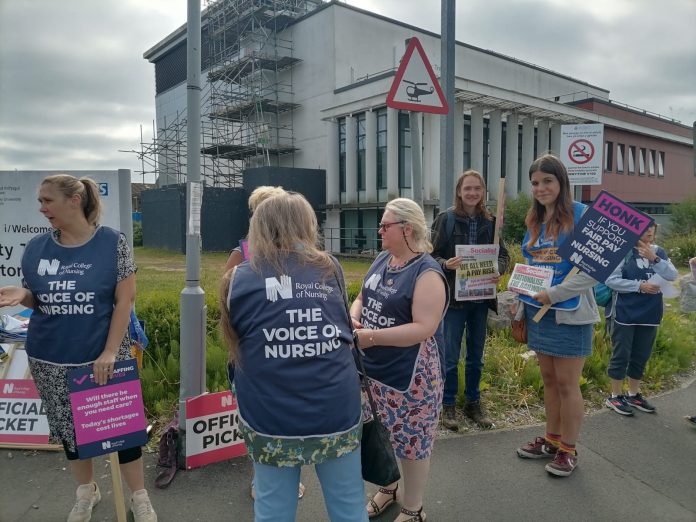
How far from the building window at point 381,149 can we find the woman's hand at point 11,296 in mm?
23500

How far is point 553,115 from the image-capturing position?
1167 inches

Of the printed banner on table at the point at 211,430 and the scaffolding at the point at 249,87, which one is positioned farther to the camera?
the scaffolding at the point at 249,87

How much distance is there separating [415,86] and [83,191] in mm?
2859

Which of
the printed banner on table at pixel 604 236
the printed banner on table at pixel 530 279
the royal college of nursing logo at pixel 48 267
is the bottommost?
the printed banner on table at pixel 530 279

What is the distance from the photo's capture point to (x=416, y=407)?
9.23ft

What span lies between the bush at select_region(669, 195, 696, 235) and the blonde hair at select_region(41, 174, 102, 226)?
24758 millimetres

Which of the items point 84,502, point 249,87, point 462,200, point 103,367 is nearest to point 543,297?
point 462,200

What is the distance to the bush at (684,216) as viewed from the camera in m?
22.5

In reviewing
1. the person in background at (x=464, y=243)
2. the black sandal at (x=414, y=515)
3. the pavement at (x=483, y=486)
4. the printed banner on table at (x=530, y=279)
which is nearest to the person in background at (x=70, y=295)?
the pavement at (x=483, y=486)

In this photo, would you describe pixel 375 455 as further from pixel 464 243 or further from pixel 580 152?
pixel 580 152

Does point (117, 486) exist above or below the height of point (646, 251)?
below

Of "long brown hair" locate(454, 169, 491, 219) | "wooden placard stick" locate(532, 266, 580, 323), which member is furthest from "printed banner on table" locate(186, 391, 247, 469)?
"long brown hair" locate(454, 169, 491, 219)

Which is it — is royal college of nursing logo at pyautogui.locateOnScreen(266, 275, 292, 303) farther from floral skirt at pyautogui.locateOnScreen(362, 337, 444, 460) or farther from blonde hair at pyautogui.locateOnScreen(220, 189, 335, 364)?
floral skirt at pyautogui.locateOnScreen(362, 337, 444, 460)

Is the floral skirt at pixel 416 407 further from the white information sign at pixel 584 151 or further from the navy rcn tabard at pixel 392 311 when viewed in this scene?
the white information sign at pixel 584 151
